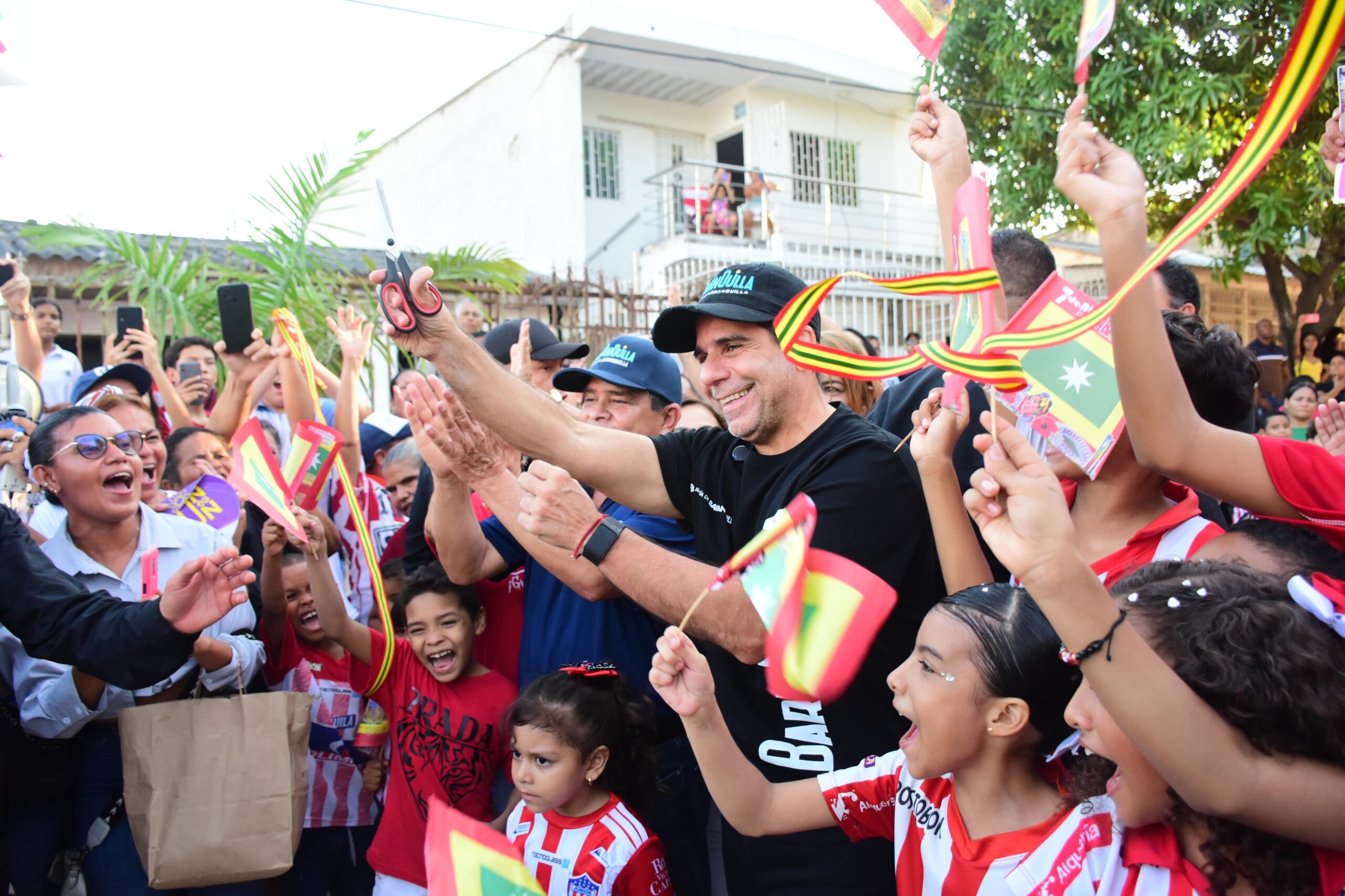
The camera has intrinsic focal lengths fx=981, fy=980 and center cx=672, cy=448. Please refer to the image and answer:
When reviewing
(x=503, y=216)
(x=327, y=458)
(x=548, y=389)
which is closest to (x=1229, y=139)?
(x=548, y=389)

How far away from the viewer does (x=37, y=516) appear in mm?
3035

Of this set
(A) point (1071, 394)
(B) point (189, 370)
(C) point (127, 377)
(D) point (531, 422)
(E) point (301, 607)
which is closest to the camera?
(A) point (1071, 394)

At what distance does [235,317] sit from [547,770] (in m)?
2.91

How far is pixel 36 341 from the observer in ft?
15.7

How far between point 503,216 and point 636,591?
15.4m

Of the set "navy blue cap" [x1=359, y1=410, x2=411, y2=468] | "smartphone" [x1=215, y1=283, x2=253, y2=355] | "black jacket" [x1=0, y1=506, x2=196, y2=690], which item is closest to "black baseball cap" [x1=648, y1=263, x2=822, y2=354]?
"black jacket" [x1=0, y1=506, x2=196, y2=690]

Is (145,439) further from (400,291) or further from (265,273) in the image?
(265,273)

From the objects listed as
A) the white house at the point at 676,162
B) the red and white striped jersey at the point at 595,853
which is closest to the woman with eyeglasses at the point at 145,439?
the red and white striped jersey at the point at 595,853

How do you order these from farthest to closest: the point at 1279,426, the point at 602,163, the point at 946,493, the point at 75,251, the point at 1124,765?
the point at 602,163, the point at 75,251, the point at 1279,426, the point at 946,493, the point at 1124,765

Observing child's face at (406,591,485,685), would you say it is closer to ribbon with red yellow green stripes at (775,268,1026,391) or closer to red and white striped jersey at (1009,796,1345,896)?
ribbon with red yellow green stripes at (775,268,1026,391)

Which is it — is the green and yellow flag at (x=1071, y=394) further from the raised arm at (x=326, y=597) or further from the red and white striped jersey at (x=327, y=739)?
the red and white striped jersey at (x=327, y=739)

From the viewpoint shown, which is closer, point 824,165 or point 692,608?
point 692,608

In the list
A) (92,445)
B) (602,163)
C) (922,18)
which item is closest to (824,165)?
(602,163)

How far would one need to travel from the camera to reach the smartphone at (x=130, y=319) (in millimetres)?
4926
